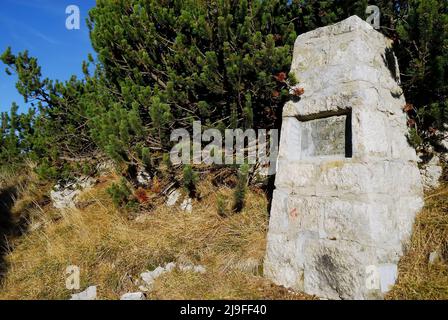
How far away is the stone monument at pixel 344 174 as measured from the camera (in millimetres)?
3049

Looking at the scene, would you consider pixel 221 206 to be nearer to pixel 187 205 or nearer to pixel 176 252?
pixel 187 205

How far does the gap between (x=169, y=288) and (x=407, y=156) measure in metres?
2.89

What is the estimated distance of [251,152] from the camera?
4.83m

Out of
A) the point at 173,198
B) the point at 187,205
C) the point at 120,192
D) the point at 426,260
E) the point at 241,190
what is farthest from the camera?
the point at 173,198

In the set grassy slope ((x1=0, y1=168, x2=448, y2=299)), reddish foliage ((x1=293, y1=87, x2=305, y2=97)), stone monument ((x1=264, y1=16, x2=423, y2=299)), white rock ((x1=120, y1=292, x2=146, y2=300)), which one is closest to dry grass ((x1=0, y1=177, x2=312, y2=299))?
grassy slope ((x1=0, y1=168, x2=448, y2=299))

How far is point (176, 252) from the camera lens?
4.02 metres

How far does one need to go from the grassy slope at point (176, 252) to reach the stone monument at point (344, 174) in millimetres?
194

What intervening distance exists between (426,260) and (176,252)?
262cm

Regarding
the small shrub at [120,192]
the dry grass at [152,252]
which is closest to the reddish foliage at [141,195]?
the small shrub at [120,192]

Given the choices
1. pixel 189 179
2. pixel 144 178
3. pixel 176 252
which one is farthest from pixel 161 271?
pixel 144 178

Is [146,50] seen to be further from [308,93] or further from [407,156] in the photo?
[407,156]

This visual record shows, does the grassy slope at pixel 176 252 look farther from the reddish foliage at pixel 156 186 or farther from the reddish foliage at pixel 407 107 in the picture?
the reddish foliage at pixel 407 107
